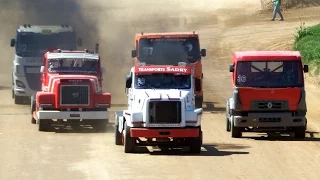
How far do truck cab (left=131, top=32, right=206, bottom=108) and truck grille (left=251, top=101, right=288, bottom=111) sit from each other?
6.84 m

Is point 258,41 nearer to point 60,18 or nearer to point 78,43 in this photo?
point 60,18

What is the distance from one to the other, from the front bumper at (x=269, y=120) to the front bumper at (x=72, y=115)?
452 centimetres

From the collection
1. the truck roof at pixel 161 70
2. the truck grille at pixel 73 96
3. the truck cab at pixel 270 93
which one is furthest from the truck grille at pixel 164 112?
the truck grille at pixel 73 96

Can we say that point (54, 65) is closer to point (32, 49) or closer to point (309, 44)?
point (32, 49)

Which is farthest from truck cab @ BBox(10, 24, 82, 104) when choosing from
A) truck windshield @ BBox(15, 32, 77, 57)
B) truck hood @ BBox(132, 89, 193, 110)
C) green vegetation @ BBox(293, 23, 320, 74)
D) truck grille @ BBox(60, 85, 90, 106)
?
green vegetation @ BBox(293, 23, 320, 74)

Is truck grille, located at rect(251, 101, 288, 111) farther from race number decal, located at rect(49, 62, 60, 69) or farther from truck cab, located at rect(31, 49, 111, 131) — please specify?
race number decal, located at rect(49, 62, 60, 69)

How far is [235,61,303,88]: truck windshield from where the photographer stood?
31.8 metres

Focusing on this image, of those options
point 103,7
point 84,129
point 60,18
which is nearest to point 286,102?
point 84,129

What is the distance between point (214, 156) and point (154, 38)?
11.5 metres

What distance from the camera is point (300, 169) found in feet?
84.2

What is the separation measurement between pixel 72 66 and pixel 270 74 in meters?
7.46

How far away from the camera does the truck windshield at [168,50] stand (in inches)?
1522

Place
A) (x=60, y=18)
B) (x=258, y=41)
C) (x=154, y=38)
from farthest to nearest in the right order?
(x=60, y=18), (x=258, y=41), (x=154, y=38)

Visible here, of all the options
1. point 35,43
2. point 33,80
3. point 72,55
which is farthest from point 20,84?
point 72,55
